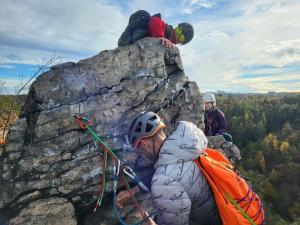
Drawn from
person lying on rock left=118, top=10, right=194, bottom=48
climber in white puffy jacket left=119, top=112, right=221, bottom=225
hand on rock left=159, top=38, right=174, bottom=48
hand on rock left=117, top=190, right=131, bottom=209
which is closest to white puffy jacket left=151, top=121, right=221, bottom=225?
climber in white puffy jacket left=119, top=112, right=221, bottom=225

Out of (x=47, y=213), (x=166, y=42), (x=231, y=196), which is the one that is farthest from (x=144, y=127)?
(x=166, y=42)

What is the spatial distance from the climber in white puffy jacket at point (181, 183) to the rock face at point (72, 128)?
240 cm

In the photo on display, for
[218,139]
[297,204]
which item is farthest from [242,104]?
[218,139]

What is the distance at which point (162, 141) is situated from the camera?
5.39 meters

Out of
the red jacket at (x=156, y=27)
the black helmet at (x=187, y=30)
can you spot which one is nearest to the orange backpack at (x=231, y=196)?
the red jacket at (x=156, y=27)

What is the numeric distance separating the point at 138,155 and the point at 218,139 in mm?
A: 3333

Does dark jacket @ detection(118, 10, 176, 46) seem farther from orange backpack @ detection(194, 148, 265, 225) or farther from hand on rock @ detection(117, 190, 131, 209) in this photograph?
orange backpack @ detection(194, 148, 265, 225)

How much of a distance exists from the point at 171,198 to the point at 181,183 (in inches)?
10.0

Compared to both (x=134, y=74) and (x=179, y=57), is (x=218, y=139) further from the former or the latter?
(x=134, y=74)

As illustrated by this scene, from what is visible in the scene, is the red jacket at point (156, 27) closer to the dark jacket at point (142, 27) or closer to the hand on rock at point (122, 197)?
the dark jacket at point (142, 27)

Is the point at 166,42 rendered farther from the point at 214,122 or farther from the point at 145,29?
the point at 214,122

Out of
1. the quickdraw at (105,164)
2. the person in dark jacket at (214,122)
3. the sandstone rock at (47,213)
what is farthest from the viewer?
the person in dark jacket at (214,122)

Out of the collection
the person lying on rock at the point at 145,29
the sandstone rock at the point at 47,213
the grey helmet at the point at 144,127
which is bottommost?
the sandstone rock at the point at 47,213

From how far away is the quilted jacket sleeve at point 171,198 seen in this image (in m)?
4.60
